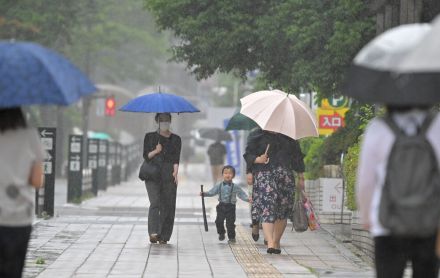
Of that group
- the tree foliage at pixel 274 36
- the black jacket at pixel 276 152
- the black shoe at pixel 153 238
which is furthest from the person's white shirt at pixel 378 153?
the tree foliage at pixel 274 36

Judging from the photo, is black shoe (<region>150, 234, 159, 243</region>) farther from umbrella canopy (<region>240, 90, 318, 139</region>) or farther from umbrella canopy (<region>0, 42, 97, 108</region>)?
umbrella canopy (<region>0, 42, 97, 108</region>)

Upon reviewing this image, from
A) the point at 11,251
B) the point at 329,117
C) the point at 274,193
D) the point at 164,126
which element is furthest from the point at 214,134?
the point at 11,251

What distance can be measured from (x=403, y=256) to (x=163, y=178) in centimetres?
1062

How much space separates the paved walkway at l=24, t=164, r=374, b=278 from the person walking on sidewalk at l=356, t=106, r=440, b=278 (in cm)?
618

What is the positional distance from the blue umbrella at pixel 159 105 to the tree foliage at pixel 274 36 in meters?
4.78

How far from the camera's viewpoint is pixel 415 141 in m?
7.18

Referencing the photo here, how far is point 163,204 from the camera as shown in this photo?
17797mm

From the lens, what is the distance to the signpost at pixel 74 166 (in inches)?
1173

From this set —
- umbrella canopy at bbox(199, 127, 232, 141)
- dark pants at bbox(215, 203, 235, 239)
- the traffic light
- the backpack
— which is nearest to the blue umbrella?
dark pants at bbox(215, 203, 235, 239)

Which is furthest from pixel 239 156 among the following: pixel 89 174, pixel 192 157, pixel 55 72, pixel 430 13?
pixel 192 157

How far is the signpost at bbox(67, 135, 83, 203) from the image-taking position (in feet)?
97.8

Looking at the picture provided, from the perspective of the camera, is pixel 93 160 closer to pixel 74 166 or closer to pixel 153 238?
pixel 74 166

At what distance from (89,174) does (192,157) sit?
7083cm

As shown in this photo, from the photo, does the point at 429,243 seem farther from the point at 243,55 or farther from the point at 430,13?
the point at 243,55
